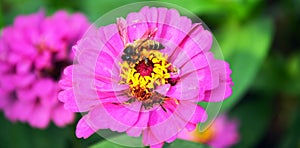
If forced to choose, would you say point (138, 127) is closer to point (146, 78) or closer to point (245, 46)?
point (146, 78)

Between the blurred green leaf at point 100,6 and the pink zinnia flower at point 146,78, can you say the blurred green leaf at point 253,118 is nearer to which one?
the blurred green leaf at point 100,6

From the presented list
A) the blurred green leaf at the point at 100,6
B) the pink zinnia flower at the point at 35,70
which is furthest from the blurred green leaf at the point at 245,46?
the pink zinnia flower at the point at 35,70

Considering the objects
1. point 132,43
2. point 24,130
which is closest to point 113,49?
point 132,43

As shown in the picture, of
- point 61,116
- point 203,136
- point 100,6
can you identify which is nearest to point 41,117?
point 61,116

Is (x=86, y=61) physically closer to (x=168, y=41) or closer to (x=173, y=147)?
(x=168, y=41)

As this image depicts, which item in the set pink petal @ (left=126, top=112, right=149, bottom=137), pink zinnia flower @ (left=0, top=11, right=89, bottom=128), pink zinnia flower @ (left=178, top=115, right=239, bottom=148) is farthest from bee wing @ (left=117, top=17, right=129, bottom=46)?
pink zinnia flower @ (left=178, top=115, right=239, bottom=148)
